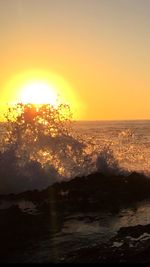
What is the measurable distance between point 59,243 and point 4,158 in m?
15.0

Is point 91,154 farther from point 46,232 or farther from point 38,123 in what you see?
point 46,232

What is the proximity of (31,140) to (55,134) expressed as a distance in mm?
1909

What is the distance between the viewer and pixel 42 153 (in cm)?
3441

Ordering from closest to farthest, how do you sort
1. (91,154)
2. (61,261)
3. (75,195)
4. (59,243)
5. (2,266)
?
(2,266), (61,261), (59,243), (75,195), (91,154)

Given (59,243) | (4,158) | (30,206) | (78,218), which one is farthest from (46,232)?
(4,158)

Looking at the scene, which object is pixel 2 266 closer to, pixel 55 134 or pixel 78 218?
pixel 78 218

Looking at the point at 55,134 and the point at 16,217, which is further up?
the point at 55,134

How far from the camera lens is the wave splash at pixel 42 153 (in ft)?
97.6

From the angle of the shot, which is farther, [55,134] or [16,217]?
[55,134]

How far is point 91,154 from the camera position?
113ft

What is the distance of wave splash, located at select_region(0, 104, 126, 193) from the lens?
2975 centimetres

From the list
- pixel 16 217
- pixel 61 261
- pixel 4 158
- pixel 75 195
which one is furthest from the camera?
pixel 4 158

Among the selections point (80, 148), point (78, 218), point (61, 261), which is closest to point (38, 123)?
point (80, 148)

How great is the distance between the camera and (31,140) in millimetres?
34844
